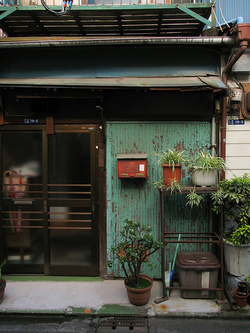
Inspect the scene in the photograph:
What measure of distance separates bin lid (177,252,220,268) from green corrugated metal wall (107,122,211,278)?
484mm

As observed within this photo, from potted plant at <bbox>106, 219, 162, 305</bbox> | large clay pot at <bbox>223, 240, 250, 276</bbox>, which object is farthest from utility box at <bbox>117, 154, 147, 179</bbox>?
large clay pot at <bbox>223, 240, 250, 276</bbox>

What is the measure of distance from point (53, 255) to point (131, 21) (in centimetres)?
517

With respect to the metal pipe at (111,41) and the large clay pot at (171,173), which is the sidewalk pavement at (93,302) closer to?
the large clay pot at (171,173)

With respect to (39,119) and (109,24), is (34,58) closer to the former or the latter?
(39,119)

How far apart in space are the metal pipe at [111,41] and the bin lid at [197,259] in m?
4.09

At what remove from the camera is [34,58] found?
5.25m

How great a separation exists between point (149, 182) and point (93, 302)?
2464 millimetres

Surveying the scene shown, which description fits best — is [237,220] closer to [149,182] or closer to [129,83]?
[149,182]

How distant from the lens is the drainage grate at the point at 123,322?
152 inches

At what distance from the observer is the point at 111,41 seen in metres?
4.80

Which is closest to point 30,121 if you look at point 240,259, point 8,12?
point 8,12

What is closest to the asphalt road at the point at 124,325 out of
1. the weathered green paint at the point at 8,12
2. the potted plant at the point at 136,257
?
the potted plant at the point at 136,257

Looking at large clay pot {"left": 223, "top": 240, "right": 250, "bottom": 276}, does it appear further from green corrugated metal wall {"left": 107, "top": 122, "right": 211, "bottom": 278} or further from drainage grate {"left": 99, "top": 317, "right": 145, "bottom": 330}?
drainage grate {"left": 99, "top": 317, "right": 145, "bottom": 330}

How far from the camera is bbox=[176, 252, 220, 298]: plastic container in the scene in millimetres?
4391
